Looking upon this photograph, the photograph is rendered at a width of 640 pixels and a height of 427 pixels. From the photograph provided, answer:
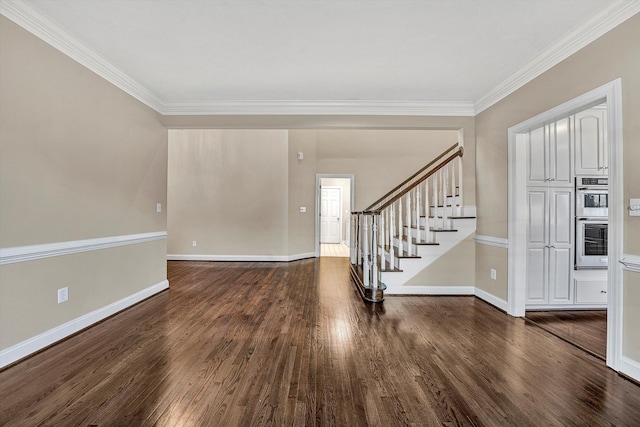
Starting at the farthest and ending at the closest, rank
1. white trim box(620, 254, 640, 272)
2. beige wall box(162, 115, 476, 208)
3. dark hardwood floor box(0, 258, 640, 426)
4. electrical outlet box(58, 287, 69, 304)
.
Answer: beige wall box(162, 115, 476, 208), electrical outlet box(58, 287, 69, 304), white trim box(620, 254, 640, 272), dark hardwood floor box(0, 258, 640, 426)

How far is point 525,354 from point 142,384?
2.79m

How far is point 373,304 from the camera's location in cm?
353

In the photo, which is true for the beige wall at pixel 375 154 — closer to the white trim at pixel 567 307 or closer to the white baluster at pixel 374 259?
the white baluster at pixel 374 259

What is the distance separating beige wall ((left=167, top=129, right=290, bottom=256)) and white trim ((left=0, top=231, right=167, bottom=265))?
281cm

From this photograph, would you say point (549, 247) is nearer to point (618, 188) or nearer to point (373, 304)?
point (618, 188)

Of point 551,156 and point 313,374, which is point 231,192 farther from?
point 551,156

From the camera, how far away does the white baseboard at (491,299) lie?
334cm

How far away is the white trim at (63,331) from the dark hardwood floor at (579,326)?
436cm

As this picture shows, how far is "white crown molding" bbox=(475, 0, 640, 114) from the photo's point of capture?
6.61ft

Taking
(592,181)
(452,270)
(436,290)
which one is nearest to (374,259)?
(436,290)

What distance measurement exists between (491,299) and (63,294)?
4447 millimetres

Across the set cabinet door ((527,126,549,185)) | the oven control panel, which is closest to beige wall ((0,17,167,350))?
cabinet door ((527,126,549,185))

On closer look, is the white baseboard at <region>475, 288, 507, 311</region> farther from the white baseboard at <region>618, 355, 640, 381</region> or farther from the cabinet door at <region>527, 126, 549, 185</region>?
the cabinet door at <region>527, 126, 549, 185</region>

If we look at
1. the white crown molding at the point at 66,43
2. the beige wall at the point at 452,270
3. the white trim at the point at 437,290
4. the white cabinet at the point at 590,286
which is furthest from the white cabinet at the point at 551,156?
the white crown molding at the point at 66,43
